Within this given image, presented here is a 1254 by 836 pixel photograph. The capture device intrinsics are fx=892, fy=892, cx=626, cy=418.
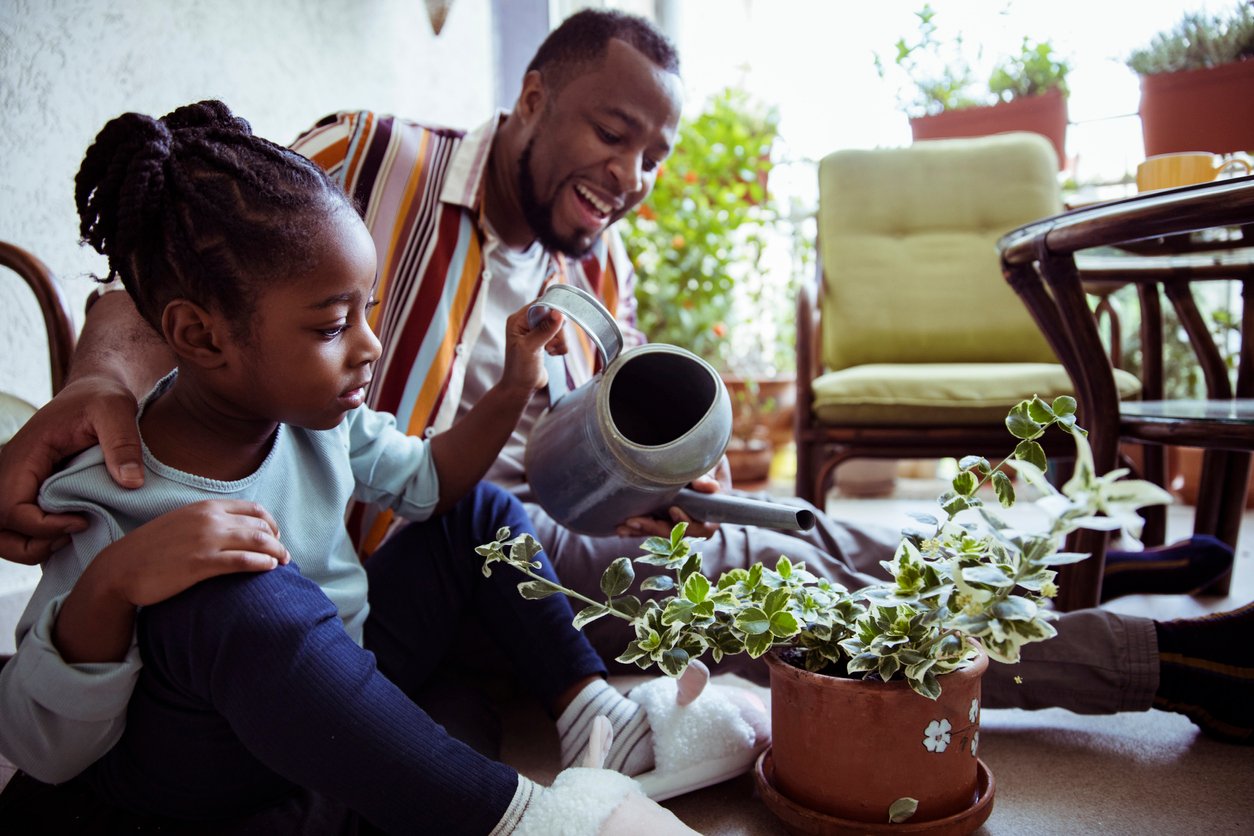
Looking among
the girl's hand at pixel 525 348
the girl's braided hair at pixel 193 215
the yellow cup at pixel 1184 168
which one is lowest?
the girl's hand at pixel 525 348

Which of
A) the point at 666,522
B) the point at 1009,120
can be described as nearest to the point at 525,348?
the point at 666,522

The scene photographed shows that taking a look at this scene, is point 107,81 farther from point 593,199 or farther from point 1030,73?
point 1030,73

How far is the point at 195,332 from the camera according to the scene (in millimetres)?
813

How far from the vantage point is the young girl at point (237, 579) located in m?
0.72

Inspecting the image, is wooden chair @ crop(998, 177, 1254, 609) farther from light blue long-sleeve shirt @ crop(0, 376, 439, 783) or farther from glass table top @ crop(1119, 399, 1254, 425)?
light blue long-sleeve shirt @ crop(0, 376, 439, 783)

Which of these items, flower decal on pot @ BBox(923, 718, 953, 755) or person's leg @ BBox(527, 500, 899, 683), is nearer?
flower decal on pot @ BBox(923, 718, 953, 755)

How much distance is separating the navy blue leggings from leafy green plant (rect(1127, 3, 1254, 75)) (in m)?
2.29

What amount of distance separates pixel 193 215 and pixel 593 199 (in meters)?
0.74

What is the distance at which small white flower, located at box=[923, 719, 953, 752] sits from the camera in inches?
31.5

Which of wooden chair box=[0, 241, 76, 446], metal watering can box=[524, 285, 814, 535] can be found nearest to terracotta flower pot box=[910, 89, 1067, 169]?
metal watering can box=[524, 285, 814, 535]

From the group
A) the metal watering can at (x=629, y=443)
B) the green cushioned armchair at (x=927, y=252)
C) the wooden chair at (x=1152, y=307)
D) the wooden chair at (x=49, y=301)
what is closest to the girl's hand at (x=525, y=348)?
the metal watering can at (x=629, y=443)

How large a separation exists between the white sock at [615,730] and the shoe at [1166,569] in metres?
1.01

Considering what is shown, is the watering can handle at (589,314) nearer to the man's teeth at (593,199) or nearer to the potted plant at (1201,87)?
the man's teeth at (593,199)

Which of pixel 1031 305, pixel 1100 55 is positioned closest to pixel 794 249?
pixel 1100 55
